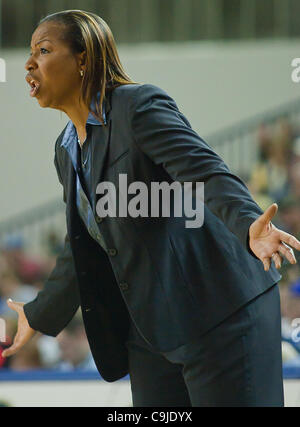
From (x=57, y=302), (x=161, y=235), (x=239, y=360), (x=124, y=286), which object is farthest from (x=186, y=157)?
(x=57, y=302)

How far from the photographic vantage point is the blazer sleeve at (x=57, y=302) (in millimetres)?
2350

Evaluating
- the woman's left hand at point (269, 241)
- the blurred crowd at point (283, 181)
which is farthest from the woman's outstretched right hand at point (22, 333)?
the blurred crowd at point (283, 181)

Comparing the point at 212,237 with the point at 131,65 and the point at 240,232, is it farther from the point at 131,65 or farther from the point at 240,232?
the point at 131,65

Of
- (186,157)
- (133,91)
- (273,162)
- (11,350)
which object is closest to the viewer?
(186,157)

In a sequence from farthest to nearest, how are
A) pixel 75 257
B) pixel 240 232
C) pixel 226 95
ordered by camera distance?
pixel 226 95 → pixel 75 257 → pixel 240 232

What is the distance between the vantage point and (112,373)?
216 cm

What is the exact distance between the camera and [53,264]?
6.86 m

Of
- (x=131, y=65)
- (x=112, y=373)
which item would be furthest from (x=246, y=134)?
(x=112, y=373)

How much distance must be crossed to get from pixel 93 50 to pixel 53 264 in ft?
16.4

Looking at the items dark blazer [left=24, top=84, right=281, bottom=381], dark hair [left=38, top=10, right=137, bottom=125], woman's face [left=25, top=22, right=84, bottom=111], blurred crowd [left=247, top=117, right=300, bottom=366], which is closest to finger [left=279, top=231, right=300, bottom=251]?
dark blazer [left=24, top=84, right=281, bottom=381]

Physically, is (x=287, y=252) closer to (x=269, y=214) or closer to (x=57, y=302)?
(x=269, y=214)

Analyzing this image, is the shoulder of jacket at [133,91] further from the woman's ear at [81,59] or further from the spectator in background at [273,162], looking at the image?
the spectator in background at [273,162]

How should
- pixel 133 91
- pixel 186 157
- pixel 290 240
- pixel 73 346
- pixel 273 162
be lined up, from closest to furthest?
pixel 290 240, pixel 186 157, pixel 133 91, pixel 73 346, pixel 273 162

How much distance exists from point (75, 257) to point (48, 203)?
19.4 ft
